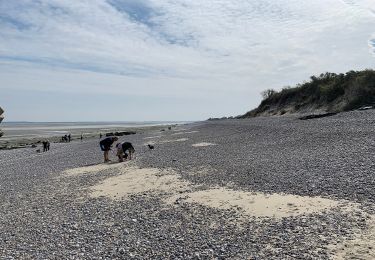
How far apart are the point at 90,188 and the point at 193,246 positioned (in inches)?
360

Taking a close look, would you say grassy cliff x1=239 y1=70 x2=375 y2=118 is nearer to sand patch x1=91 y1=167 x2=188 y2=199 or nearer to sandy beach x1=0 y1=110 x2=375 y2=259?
sandy beach x1=0 y1=110 x2=375 y2=259

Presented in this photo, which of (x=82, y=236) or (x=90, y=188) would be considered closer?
(x=82, y=236)

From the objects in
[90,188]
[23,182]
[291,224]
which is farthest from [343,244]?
[23,182]

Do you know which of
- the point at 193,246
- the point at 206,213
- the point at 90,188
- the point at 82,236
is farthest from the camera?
the point at 90,188

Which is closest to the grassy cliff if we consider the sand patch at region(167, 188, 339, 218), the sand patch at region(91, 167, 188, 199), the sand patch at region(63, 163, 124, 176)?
the sand patch at region(63, 163, 124, 176)

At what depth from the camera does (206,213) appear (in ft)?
37.8

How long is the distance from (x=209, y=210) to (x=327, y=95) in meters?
51.0

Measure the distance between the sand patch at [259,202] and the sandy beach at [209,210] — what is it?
30 millimetres

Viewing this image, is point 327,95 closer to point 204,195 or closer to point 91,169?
point 91,169

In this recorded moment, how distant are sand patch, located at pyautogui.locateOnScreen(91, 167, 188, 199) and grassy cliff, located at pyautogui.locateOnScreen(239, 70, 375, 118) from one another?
1305 inches

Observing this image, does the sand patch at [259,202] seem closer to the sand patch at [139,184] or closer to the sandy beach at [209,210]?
the sandy beach at [209,210]

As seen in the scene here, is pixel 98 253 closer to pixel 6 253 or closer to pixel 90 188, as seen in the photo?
pixel 6 253

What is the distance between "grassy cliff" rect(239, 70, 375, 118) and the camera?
47.9 meters

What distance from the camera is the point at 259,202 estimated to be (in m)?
11.9
